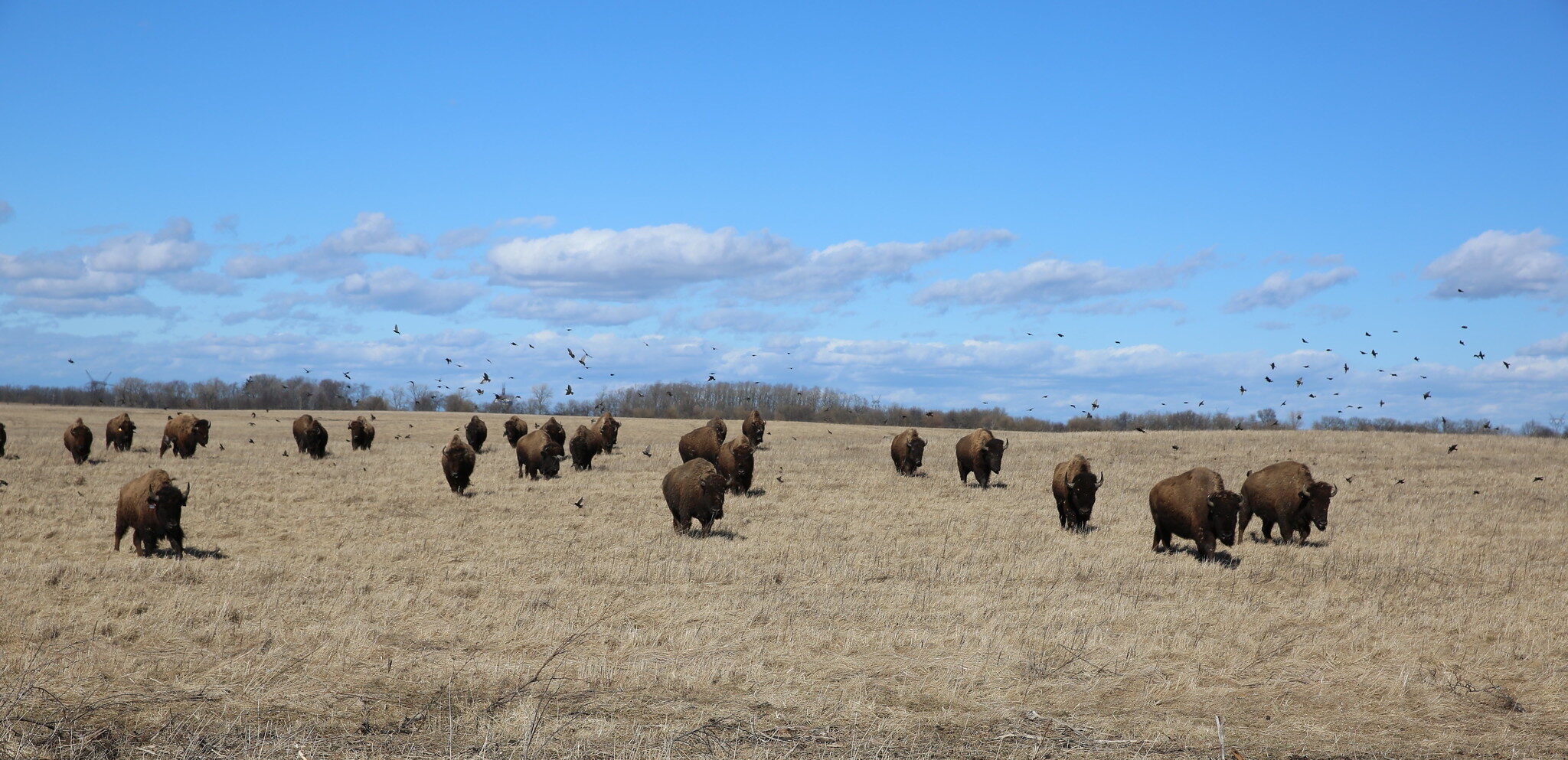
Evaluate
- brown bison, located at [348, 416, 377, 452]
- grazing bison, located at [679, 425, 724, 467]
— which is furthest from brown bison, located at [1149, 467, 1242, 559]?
brown bison, located at [348, 416, 377, 452]

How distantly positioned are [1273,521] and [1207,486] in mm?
3583

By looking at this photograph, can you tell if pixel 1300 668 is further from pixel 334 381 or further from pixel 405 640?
pixel 334 381

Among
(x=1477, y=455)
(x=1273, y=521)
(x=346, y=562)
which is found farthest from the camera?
(x=1477, y=455)

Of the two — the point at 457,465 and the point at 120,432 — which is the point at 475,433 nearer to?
the point at 120,432

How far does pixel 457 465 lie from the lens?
975 inches

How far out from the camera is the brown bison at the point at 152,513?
15859mm

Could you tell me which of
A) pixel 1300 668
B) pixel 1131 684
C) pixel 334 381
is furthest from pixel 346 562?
pixel 334 381

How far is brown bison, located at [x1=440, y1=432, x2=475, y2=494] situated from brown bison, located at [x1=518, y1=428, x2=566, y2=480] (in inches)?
146

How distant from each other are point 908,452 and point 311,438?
21195 millimetres

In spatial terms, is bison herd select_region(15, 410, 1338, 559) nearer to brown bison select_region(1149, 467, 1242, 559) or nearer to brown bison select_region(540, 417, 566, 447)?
brown bison select_region(1149, 467, 1242, 559)

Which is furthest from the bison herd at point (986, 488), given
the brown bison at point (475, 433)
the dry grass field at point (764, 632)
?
the brown bison at point (475, 433)

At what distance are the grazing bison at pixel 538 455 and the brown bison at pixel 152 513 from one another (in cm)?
1278

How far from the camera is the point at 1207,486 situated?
1670cm

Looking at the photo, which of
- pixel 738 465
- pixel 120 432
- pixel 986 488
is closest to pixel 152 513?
pixel 738 465
